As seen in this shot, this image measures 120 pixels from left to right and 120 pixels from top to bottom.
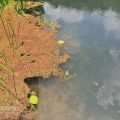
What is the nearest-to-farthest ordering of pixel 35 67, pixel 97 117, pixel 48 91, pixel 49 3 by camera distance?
1. pixel 97 117
2. pixel 48 91
3. pixel 35 67
4. pixel 49 3

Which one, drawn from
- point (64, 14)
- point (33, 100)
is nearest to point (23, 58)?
point (33, 100)

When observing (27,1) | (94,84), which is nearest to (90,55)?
(94,84)

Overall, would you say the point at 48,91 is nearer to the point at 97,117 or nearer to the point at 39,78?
the point at 39,78

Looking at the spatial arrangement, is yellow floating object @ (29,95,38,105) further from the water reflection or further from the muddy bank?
the water reflection

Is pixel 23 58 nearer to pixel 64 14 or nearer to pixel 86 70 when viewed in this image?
pixel 86 70

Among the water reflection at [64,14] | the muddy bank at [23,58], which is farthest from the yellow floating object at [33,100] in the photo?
the water reflection at [64,14]

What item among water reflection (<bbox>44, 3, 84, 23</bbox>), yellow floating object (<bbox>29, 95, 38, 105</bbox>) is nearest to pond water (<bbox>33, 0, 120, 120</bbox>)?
water reflection (<bbox>44, 3, 84, 23</bbox>)
